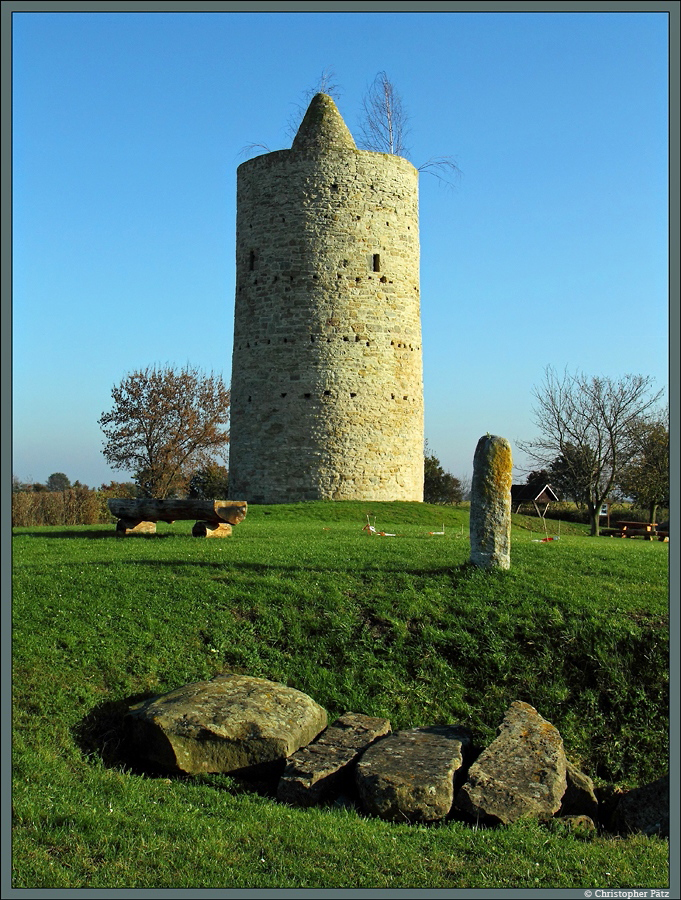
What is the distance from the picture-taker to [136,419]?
148ft

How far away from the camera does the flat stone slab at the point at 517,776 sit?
7402 millimetres

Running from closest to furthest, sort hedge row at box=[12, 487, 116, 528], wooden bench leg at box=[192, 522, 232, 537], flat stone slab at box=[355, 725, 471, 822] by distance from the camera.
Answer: flat stone slab at box=[355, 725, 471, 822]
wooden bench leg at box=[192, 522, 232, 537]
hedge row at box=[12, 487, 116, 528]

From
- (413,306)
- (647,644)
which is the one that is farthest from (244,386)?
(647,644)

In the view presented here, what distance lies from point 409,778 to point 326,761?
836mm

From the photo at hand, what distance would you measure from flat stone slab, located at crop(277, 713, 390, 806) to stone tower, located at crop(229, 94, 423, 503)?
700 inches

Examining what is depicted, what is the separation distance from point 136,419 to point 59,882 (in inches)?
1598

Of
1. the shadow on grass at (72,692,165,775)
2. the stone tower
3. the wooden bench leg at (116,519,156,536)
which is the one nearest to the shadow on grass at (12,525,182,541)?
the wooden bench leg at (116,519,156,536)

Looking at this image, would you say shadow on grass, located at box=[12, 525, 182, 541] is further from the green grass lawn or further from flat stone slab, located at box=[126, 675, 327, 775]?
flat stone slab, located at box=[126, 675, 327, 775]

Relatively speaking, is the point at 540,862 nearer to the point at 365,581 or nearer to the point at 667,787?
the point at 667,787

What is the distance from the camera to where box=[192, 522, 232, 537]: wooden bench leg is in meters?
16.2

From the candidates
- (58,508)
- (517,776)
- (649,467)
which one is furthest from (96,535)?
(649,467)

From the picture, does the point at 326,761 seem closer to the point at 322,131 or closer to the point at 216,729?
the point at 216,729

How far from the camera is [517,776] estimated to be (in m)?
7.73

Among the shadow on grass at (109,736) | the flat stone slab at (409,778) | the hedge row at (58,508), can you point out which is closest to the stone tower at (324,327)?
the hedge row at (58,508)
